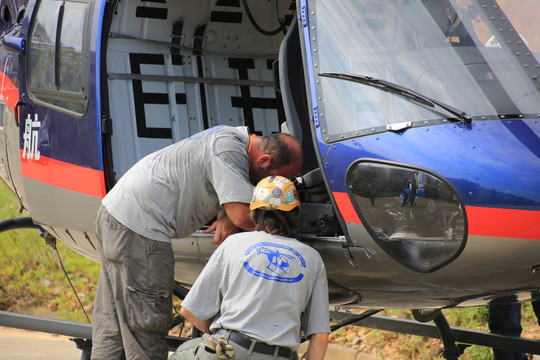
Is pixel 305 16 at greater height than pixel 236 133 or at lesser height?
greater

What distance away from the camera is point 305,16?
319cm

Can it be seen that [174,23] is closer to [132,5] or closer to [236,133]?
[132,5]

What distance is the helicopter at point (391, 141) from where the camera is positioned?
8.84 ft

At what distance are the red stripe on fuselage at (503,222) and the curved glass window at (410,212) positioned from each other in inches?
1.9

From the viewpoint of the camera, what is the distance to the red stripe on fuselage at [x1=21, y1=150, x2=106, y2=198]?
391cm

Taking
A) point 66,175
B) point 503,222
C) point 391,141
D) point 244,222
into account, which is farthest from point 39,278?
point 503,222

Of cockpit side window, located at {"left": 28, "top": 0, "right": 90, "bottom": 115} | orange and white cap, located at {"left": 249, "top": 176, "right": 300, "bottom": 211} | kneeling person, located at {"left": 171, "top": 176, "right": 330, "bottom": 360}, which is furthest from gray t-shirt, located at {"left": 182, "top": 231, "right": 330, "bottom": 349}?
cockpit side window, located at {"left": 28, "top": 0, "right": 90, "bottom": 115}

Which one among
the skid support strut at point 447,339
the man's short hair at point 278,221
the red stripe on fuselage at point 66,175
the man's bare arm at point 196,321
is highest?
the man's short hair at point 278,221

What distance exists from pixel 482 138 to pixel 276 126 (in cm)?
247

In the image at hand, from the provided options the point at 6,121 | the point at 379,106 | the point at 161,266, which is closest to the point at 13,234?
the point at 6,121

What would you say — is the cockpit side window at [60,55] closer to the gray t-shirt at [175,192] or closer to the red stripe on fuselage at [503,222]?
the gray t-shirt at [175,192]

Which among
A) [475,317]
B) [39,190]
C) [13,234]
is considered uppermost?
[39,190]

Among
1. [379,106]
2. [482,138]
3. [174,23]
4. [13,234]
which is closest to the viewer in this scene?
[482,138]

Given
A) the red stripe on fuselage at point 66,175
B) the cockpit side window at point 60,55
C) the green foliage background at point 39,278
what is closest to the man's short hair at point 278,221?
the red stripe on fuselage at point 66,175
